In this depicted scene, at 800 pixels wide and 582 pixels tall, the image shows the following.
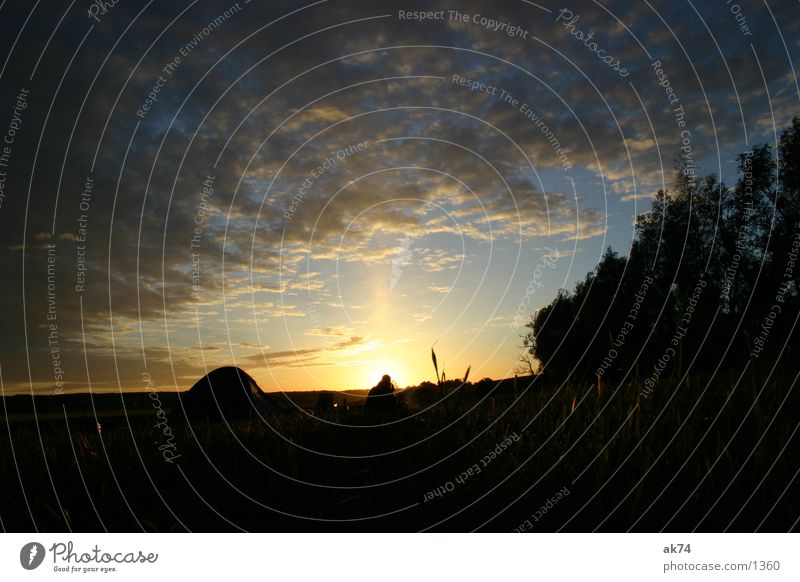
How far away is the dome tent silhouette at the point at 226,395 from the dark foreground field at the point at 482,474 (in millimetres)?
8243

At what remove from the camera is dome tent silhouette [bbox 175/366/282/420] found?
15.2 metres

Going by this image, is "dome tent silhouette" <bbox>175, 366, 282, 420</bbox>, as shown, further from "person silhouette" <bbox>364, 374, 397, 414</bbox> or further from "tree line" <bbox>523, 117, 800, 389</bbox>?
"tree line" <bbox>523, 117, 800, 389</bbox>

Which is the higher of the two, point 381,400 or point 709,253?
point 709,253

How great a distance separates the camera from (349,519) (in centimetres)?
475
